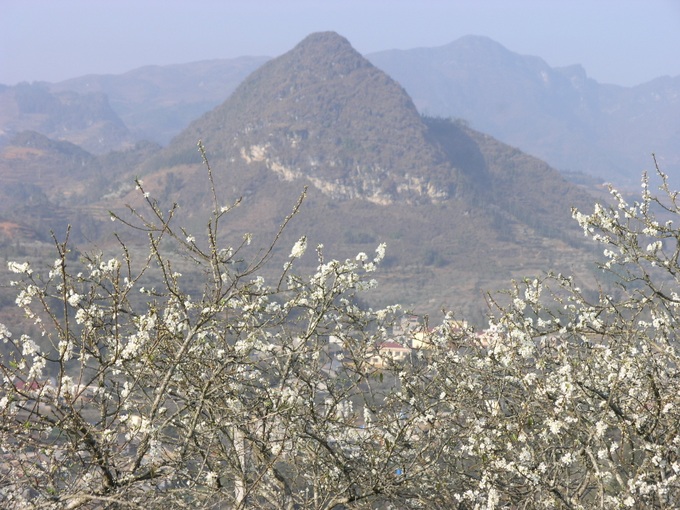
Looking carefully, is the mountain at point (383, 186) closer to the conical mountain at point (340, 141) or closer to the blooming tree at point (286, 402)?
the conical mountain at point (340, 141)

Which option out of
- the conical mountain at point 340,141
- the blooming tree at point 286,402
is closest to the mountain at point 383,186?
the conical mountain at point 340,141

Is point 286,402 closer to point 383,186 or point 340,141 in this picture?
point 383,186

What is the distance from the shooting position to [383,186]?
547 ft

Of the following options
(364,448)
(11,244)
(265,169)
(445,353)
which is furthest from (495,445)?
(265,169)

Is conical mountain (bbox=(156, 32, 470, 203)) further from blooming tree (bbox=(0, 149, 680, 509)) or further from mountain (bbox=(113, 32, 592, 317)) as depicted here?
blooming tree (bbox=(0, 149, 680, 509))

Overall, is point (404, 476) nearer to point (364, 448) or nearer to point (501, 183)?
point (364, 448)

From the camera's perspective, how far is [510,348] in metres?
6.75

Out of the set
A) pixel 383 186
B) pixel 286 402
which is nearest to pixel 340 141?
pixel 383 186

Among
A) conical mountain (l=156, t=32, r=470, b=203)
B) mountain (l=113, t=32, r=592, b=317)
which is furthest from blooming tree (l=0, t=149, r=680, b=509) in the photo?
conical mountain (l=156, t=32, r=470, b=203)

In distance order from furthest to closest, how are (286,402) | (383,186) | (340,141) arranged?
(340,141) < (383,186) < (286,402)

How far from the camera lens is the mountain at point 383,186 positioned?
134875 millimetres

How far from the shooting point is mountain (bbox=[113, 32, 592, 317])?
135 m

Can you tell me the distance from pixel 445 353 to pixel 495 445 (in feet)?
6.47

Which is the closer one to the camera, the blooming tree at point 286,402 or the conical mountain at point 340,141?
the blooming tree at point 286,402
